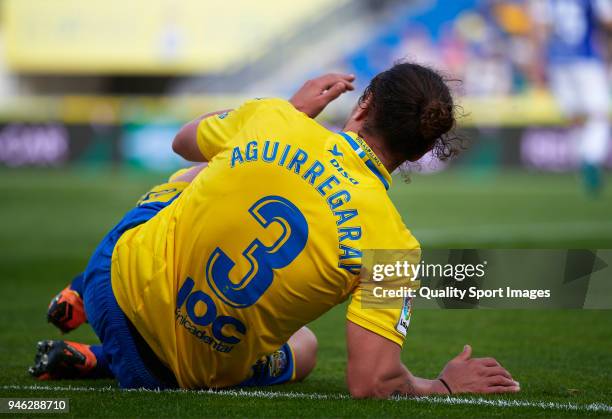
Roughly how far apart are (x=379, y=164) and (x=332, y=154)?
156 millimetres

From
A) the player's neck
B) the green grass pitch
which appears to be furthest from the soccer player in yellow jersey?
the green grass pitch

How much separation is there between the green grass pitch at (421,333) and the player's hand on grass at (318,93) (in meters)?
1.01

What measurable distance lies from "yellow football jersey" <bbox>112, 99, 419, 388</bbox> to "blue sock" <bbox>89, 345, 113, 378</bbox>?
610 mm

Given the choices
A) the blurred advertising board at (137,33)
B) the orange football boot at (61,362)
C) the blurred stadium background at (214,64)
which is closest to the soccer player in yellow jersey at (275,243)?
the orange football boot at (61,362)

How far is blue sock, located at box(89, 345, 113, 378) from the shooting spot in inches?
168

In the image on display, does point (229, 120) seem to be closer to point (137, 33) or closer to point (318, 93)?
point (318, 93)

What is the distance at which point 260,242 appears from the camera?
11.3ft

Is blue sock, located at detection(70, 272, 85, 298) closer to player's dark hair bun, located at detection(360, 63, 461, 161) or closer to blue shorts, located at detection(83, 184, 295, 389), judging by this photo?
blue shorts, located at detection(83, 184, 295, 389)

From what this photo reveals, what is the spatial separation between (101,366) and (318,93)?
4.63ft

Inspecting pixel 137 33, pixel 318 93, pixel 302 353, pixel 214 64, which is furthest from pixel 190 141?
pixel 137 33

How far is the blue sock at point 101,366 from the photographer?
4258 mm

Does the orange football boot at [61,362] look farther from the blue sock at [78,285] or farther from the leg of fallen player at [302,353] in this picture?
the leg of fallen player at [302,353]

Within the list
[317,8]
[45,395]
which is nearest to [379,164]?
[45,395]

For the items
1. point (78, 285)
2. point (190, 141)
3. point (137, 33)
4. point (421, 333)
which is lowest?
point (137, 33)
